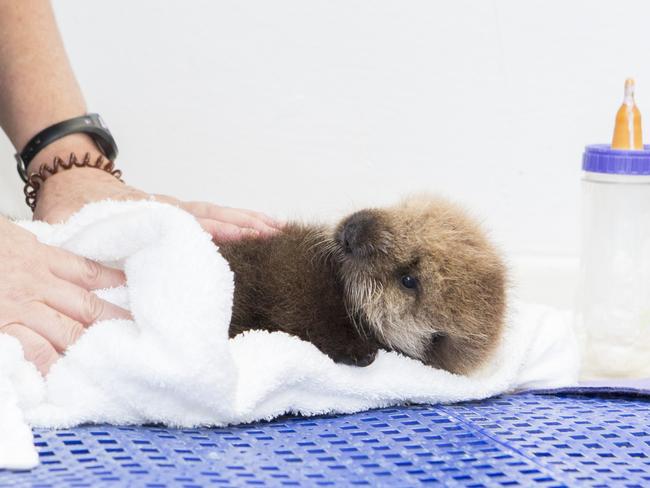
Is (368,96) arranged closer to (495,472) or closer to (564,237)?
(564,237)

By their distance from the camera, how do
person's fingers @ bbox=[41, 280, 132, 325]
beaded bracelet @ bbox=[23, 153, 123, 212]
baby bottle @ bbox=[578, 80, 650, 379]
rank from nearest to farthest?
1. person's fingers @ bbox=[41, 280, 132, 325]
2. beaded bracelet @ bbox=[23, 153, 123, 212]
3. baby bottle @ bbox=[578, 80, 650, 379]

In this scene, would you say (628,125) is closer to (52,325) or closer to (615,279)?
(615,279)

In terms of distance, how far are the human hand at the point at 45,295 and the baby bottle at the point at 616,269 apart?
86cm

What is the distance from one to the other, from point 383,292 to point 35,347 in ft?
1.42

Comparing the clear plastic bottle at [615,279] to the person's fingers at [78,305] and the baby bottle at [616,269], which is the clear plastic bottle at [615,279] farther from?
the person's fingers at [78,305]

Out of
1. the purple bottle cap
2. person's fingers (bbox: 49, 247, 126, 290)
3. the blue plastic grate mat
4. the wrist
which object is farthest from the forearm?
the purple bottle cap

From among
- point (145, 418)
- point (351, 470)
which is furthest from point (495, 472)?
point (145, 418)

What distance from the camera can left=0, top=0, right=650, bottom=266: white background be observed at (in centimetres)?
187

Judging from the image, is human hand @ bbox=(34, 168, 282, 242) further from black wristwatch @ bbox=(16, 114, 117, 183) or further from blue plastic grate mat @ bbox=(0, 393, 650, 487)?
blue plastic grate mat @ bbox=(0, 393, 650, 487)

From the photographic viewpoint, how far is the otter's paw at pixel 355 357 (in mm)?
1103

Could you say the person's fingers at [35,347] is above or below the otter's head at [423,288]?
below

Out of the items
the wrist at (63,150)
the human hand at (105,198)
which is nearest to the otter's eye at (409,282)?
the human hand at (105,198)

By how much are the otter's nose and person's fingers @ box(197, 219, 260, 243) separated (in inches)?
6.5

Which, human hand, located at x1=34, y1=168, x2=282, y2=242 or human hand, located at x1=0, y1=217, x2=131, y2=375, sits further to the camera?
human hand, located at x1=34, y1=168, x2=282, y2=242
